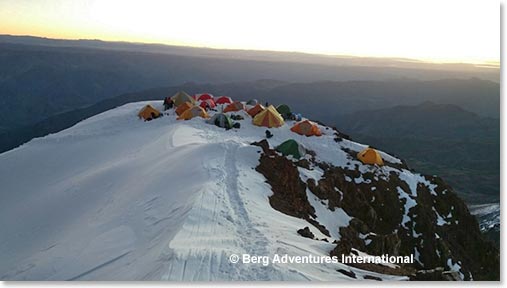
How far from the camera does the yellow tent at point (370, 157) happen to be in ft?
51.9

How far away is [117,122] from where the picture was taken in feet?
65.2

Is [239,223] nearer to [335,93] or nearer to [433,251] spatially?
[433,251]

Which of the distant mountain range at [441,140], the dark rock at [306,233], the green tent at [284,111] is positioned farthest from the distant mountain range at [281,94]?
the dark rock at [306,233]

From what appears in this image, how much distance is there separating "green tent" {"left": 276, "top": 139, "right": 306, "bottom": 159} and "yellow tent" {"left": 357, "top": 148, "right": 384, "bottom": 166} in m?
2.62

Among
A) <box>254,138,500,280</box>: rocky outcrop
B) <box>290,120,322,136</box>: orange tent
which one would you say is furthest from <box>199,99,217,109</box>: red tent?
<box>254,138,500,280</box>: rocky outcrop

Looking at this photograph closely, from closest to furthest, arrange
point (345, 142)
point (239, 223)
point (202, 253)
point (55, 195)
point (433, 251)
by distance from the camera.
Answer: point (202, 253) < point (239, 223) < point (55, 195) < point (433, 251) < point (345, 142)

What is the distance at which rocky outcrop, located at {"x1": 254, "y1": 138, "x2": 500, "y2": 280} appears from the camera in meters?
11.0

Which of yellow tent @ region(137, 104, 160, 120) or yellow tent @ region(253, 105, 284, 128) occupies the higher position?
yellow tent @ region(253, 105, 284, 128)

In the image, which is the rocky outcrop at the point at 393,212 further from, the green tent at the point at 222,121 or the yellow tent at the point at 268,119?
the green tent at the point at 222,121

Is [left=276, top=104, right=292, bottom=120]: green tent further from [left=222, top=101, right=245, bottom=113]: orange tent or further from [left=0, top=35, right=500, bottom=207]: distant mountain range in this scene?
[left=0, top=35, right=500, bottom=207]: distant mountain range

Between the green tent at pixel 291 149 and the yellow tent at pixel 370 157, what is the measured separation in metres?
2.62

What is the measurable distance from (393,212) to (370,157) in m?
2.77

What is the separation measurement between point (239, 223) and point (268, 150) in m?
5.82

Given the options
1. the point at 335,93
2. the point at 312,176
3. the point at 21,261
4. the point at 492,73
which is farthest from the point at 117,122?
the point at 335,93
